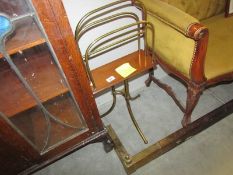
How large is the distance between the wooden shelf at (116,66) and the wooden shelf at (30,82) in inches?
10.4

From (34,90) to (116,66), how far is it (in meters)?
0.55

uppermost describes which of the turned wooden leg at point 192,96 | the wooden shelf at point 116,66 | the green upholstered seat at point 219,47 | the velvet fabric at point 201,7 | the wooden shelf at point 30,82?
the wooden shelf at point 30,82

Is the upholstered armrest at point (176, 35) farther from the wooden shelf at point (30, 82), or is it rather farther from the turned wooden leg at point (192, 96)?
the wooden shelf at point (30, 82)

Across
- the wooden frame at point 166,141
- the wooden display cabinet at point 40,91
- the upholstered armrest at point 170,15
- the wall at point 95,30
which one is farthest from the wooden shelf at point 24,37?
the wooden frame at point 166,141

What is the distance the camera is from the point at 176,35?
1.24 metres

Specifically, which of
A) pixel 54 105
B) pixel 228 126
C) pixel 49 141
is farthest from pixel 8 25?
pixel 228 126

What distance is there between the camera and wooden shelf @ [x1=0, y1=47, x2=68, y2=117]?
37.4 inches

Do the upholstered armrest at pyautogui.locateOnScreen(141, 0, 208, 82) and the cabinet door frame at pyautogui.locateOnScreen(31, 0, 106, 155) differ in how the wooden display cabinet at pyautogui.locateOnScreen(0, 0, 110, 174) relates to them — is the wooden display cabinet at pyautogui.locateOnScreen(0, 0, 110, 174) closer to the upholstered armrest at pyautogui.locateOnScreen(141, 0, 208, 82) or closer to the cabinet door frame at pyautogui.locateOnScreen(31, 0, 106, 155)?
the cabinet door frame at pyautogui.locateOnScreen(31, 0, 106, 155)

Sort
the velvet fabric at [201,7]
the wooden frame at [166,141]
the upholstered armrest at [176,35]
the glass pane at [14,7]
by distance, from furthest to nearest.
Answer: the velvet fabric at [201,7] < the wooden frame at [166,141] < the upholstered armrest at [176,35] < the glass pane at [14,7]

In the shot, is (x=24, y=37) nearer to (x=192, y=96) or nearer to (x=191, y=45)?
(x=191, y=45)

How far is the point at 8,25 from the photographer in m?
0.75

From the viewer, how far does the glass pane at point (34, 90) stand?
2.68 ft

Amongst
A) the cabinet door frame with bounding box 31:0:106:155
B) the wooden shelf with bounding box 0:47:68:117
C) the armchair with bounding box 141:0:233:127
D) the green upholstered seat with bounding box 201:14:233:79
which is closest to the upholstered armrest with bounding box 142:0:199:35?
the armchair with bounding box 141:0:233:127

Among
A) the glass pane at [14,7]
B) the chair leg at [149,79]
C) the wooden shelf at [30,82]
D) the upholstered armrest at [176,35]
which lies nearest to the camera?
the glass pane at [14,7]
